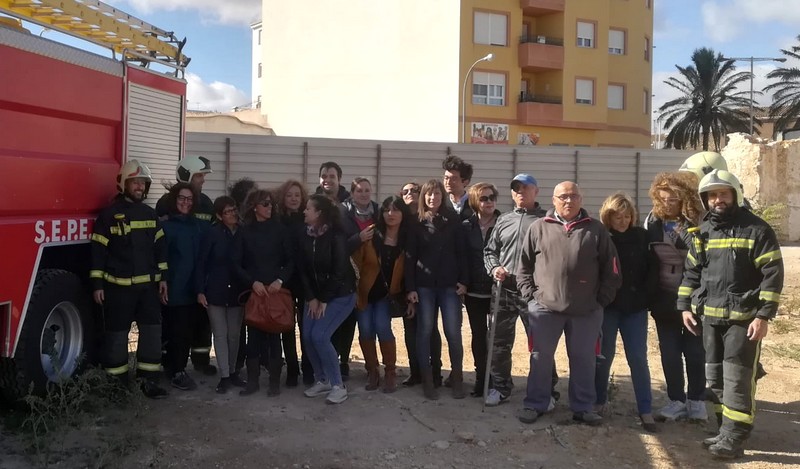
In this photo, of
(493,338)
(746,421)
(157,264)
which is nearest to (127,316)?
(157,264)

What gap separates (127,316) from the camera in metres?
5.60

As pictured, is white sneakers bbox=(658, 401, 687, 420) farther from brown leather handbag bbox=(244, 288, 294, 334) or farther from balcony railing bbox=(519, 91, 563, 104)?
balcony railing bbox=(519, 91, 563, 104)

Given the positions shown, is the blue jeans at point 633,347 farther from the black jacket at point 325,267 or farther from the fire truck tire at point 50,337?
the fire truck tire at point 50,337

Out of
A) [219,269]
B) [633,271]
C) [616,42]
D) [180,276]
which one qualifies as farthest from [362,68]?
[633,271]

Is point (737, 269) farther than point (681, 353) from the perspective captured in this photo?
No

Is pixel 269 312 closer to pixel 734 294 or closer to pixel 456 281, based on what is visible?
pixel 456 281

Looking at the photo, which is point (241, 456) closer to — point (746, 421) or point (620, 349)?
point (746, 421)

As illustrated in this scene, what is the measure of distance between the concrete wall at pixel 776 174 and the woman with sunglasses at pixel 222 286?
20383 millimetres

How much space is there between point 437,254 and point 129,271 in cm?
232

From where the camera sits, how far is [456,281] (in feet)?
19.5

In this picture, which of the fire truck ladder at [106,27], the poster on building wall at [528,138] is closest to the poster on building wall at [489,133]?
the poster on building wall at [528,138]

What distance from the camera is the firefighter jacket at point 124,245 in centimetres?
541

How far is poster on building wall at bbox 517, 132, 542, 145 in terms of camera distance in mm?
34188

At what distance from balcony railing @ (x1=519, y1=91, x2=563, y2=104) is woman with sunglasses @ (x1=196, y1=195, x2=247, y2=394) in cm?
2951
